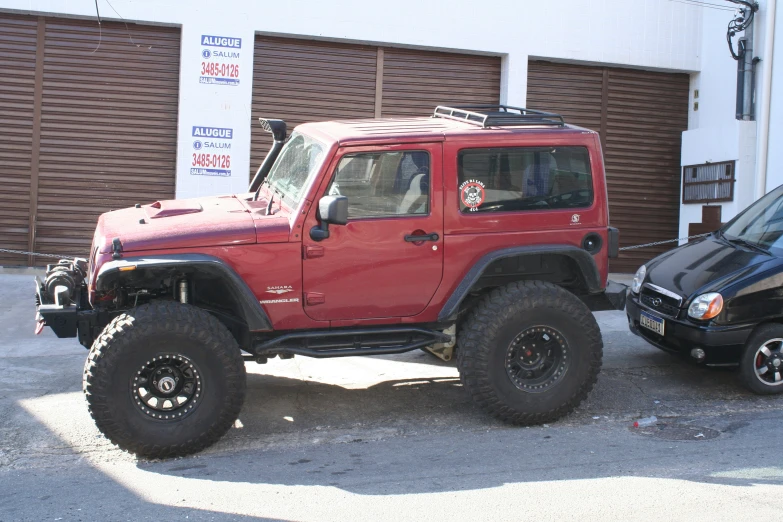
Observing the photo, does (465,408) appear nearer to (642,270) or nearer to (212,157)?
(642,270)

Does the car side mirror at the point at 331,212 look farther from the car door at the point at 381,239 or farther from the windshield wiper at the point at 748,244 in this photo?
the windshield wiper at the point at 748,244

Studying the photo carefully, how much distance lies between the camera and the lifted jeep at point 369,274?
5.16 meters

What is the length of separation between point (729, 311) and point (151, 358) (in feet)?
14.1

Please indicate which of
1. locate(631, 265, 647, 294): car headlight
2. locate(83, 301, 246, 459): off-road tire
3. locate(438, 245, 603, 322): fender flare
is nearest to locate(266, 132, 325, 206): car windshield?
locate(83, 301, 246, 459): off-road tire

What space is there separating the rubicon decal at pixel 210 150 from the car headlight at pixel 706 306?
22.1 feet

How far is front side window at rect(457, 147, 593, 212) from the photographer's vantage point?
18.8 ft

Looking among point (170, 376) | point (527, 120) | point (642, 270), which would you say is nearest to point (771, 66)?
point (642, 270)

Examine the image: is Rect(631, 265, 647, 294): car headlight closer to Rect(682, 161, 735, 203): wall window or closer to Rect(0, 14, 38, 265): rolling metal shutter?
Rect(682, 161, 735, 203): wall window

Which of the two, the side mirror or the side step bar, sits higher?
the side mirror

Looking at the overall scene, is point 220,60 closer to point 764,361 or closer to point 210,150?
point 210,150

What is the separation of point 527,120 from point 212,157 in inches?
238

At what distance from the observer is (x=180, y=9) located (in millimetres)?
10789

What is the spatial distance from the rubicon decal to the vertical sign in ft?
2.13

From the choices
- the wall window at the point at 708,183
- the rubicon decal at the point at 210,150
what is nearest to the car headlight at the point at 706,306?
the wall window at the point at 708,183
